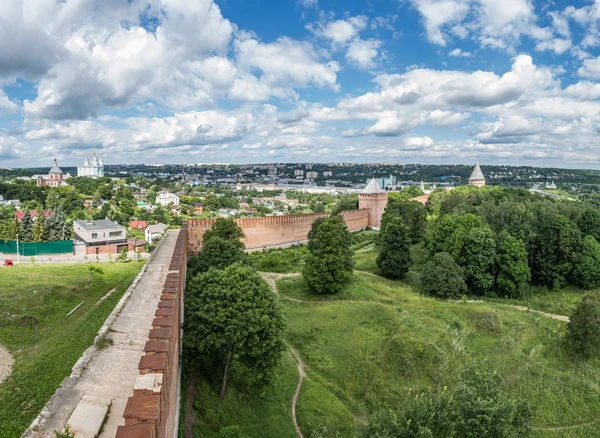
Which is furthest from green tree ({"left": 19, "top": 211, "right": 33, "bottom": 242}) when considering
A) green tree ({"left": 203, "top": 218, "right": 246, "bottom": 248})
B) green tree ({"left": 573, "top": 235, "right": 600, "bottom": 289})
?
green tree ({"left": 573, "top": 235, "right": 600, "bottom": 289})

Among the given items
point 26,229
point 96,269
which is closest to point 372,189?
point 96,269

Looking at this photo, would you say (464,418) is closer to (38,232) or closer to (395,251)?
(395,251)

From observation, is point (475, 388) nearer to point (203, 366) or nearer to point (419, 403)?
point (419, 403)

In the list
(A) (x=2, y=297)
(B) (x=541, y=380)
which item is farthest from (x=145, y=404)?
(B) (x=541, y=380)

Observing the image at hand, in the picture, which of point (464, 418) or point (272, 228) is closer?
point (464, 418)

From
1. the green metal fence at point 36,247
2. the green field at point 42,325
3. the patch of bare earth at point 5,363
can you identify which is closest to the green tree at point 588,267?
the green field at point 42,325
